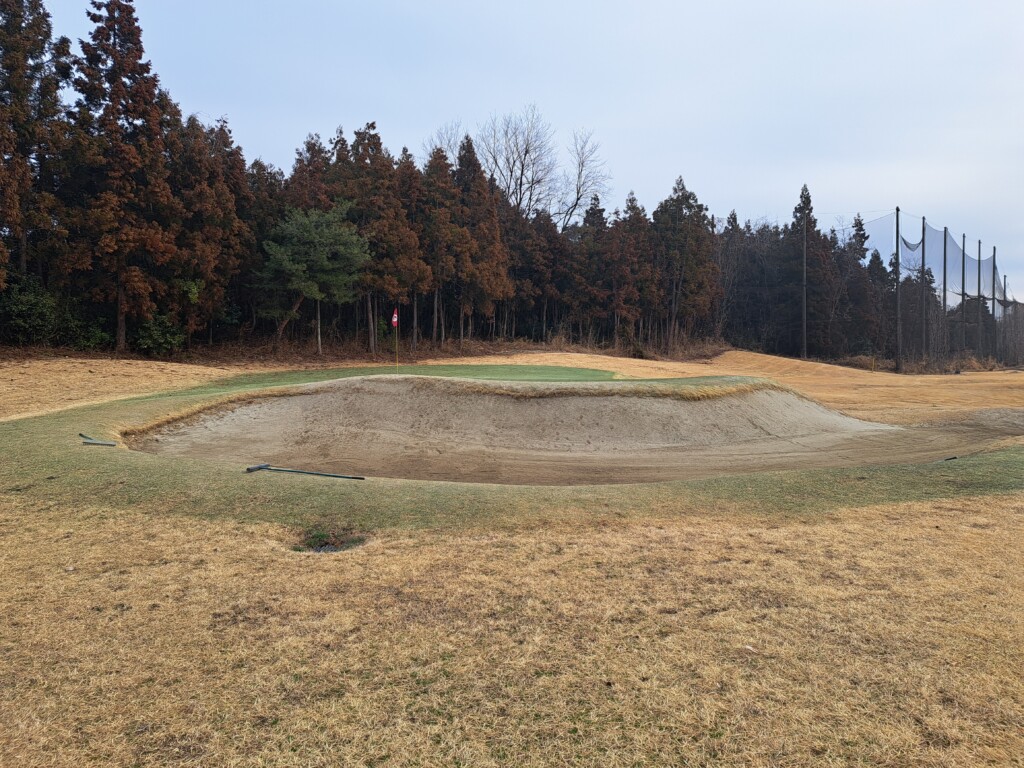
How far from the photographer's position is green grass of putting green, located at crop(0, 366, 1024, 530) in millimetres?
6367

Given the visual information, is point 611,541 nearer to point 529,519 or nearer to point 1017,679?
point 529,519

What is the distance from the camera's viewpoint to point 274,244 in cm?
2675

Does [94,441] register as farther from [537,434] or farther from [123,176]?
[123,176]

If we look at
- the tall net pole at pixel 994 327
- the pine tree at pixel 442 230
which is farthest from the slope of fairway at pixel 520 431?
the tall net pole at pixel 994 327

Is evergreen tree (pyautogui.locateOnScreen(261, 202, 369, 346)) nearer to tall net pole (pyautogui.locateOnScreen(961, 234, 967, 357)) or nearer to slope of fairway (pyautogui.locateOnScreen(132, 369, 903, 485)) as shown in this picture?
slope of fairway (pyautogui.locateOnScreen(132, 369, 903, 485))

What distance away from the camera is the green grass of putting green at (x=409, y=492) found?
6367 millimetres

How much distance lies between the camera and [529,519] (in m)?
6.30

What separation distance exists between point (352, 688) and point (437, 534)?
2639mm

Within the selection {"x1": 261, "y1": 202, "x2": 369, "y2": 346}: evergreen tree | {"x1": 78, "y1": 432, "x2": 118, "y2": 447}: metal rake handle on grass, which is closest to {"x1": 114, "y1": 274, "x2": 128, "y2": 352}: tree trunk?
{"x1": 261, "y1": 202, "x2": 369, "y2": 346}: evergreen tree

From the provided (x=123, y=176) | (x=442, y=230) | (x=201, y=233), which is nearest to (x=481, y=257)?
(x=442, y=230)

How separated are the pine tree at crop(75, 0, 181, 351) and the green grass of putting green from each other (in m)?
15.9

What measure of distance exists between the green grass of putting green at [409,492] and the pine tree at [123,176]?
15.9 m

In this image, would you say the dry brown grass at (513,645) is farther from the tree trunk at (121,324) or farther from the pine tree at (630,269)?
the pine tree at (630,269)

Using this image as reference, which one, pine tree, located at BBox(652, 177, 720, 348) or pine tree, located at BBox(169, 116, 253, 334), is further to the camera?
pine tree, located at BBox(652, 177, 720, 348)
